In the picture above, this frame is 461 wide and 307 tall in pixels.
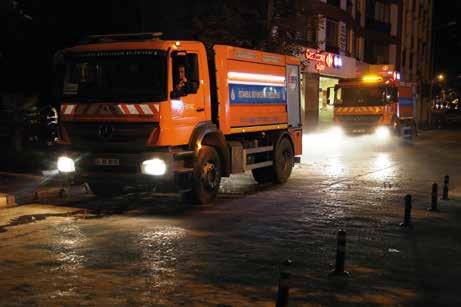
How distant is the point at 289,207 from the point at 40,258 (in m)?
5.60

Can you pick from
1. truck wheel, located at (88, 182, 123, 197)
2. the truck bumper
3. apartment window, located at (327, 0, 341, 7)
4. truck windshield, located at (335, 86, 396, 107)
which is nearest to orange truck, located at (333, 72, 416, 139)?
truck windshield, located at (335, 86, 396, 107)

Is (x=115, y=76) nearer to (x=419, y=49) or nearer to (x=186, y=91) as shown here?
(x=186, y=91)

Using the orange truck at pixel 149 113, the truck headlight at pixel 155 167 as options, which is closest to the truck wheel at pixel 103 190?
the orange truck at pixel 149 113

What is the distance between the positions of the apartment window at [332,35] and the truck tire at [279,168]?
2416 cm

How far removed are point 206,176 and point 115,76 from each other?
2647 millimetres

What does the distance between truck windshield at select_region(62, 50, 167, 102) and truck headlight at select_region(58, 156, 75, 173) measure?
116cm

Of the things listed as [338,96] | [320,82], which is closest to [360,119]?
[338,96]

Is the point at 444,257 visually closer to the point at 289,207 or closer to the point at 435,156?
the point at 289,207

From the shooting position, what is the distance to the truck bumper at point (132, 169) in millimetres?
10844

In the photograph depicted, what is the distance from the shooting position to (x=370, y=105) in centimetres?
2931

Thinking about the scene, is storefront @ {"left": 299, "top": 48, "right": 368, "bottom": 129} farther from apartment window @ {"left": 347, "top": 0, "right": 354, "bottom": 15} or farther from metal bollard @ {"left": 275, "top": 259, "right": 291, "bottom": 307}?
metal bollard @ {"left": 275, "top": 259, "right": 291, "bottom": 307}

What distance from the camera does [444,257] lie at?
8.04m

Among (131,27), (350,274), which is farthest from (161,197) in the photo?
(131,27)

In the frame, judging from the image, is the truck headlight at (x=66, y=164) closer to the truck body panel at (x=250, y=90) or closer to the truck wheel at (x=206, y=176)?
the truck wheel at (x=206, y=176)
